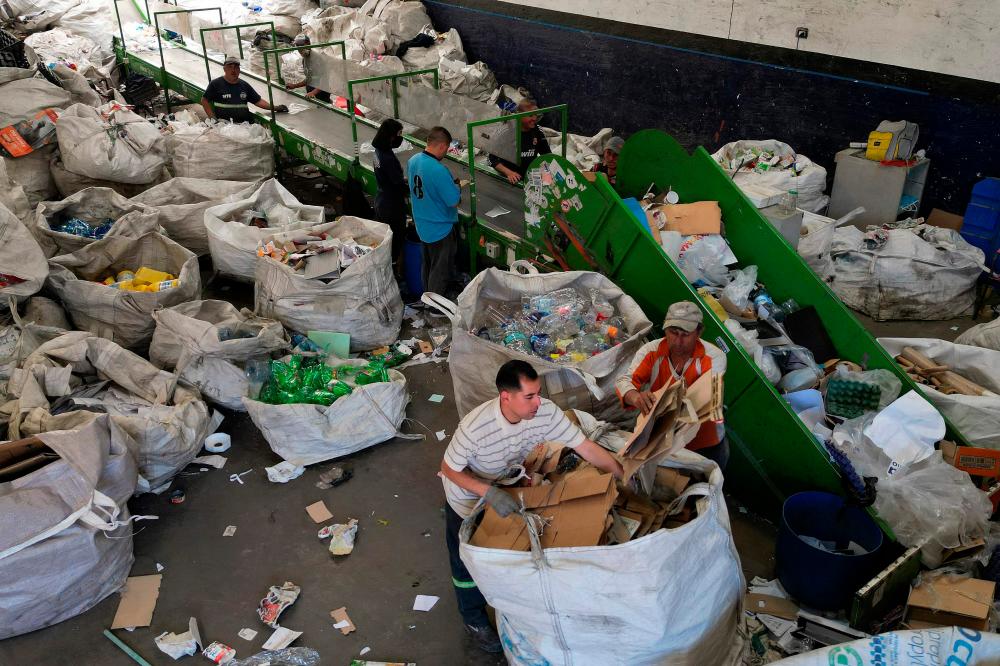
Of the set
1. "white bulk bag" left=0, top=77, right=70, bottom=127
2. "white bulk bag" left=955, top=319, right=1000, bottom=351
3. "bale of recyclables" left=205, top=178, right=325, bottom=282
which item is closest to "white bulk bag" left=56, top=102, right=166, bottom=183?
"white bulk bag" left=0, top=77, right=70, bottom=127

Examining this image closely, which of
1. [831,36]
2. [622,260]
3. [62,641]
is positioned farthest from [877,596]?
[831,36]

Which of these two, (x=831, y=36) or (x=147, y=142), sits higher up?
(x=831, y=36)

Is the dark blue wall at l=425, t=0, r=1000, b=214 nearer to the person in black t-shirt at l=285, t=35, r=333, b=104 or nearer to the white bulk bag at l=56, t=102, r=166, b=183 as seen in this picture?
the person in black t-shirt at l=285, t=35, r=333, b=104

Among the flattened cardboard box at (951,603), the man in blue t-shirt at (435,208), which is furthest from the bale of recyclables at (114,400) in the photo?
the flattened cardboard box at (951,603)

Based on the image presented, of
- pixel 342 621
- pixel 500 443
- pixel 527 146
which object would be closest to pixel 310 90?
pixel 527 146

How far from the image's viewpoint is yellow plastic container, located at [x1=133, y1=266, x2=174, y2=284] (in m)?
5.18

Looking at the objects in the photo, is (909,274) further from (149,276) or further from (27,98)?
(27,98)

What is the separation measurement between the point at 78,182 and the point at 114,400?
11.1 feet

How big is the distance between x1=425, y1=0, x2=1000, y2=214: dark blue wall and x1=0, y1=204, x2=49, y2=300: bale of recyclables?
5.68 m

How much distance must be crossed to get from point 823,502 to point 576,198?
6.98 feet

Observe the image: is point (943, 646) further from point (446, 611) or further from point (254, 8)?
point (254, 8)

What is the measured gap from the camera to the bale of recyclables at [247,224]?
550 centimetres

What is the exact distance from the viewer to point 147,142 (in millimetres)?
6723

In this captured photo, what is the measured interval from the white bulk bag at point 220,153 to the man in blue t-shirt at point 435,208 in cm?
233
